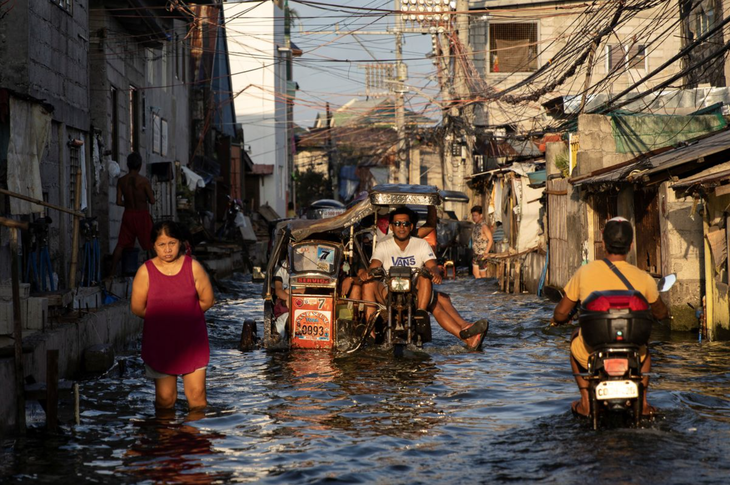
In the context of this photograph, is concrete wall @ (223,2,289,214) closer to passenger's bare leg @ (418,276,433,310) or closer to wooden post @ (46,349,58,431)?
passenger's bare leg @ (418,276,433,310)

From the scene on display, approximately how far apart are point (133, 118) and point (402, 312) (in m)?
14.6

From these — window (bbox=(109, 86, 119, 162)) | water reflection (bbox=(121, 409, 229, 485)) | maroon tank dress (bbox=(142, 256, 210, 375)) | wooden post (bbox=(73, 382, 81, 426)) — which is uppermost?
window (bbox=(109, 86, 119, 162))

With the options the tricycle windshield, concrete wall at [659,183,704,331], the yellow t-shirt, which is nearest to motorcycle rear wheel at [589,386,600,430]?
the yellow t-shirt

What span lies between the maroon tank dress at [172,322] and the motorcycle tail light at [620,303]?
3.10 metres

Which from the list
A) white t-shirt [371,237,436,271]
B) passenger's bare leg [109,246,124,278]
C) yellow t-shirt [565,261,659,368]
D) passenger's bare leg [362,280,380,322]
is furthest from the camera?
passenger's bare leg [109,246,124,278]

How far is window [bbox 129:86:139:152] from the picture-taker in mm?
23942

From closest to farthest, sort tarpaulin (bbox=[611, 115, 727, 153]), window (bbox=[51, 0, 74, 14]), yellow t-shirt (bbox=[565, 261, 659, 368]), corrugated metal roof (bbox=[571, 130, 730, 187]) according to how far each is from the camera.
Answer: yellow t-shirt (bbox=[565, 261, 659, 368])
corrugated metal roof (bbox=[571, 130, 730, 187])
window (bbox=[51, 0, 74, 14])
tarpaulin (bbox=[611, 115, 727, 153])

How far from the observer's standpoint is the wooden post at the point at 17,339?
7.35 meters

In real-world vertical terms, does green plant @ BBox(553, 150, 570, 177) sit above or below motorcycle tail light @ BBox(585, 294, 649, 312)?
above

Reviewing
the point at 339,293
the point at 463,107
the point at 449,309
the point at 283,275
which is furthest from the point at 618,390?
the point at 463,107

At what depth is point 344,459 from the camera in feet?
22.6

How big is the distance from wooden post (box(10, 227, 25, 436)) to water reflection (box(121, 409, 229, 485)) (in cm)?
91

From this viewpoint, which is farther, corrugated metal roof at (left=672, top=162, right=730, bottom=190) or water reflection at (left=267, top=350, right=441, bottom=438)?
corrugated metal roof at (left=672, top=162, right=730, bottom=190)

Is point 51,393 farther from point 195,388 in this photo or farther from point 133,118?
point 133,118
